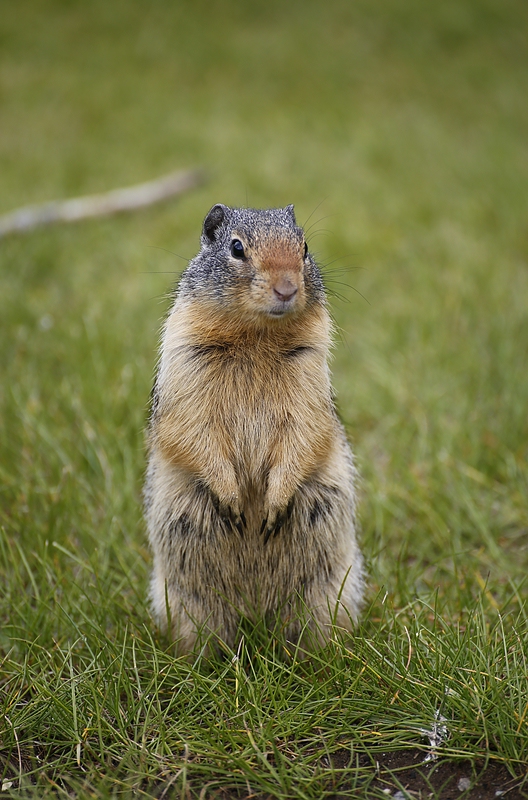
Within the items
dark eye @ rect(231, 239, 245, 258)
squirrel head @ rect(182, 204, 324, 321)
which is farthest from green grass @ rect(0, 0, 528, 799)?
dark eye @ rect(231, 239, 245, 258)

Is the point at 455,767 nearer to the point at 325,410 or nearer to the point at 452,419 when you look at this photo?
the point at 325,410

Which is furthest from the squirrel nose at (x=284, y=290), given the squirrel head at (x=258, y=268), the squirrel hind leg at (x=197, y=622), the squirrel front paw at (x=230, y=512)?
the squirrel hind leg at (x=197, y=622)

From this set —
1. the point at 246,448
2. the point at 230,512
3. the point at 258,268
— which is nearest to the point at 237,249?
the point at 258,268

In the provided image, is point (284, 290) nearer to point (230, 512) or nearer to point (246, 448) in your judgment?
point (246, 448)

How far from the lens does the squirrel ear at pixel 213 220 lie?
3.17m

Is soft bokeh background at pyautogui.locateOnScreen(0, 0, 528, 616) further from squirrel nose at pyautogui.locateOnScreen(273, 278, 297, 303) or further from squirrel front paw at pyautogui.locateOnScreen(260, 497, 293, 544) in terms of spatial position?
squirrel nose at pyautogui.locateOnScreen(273, 278, 297, 303)

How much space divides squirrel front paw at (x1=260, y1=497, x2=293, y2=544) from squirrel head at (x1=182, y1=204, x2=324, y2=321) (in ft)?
2.55

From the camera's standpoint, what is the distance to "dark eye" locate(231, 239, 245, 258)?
9.49ft

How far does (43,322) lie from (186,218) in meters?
3.57

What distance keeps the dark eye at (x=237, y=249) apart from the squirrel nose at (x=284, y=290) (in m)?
0.28

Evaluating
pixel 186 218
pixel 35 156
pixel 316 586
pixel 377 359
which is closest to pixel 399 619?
pixel 316 586

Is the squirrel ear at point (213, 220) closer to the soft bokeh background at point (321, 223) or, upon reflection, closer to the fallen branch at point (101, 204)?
the soft bokeh background at point (321, 223)

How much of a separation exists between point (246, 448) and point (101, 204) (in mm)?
7241

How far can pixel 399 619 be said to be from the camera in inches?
129
